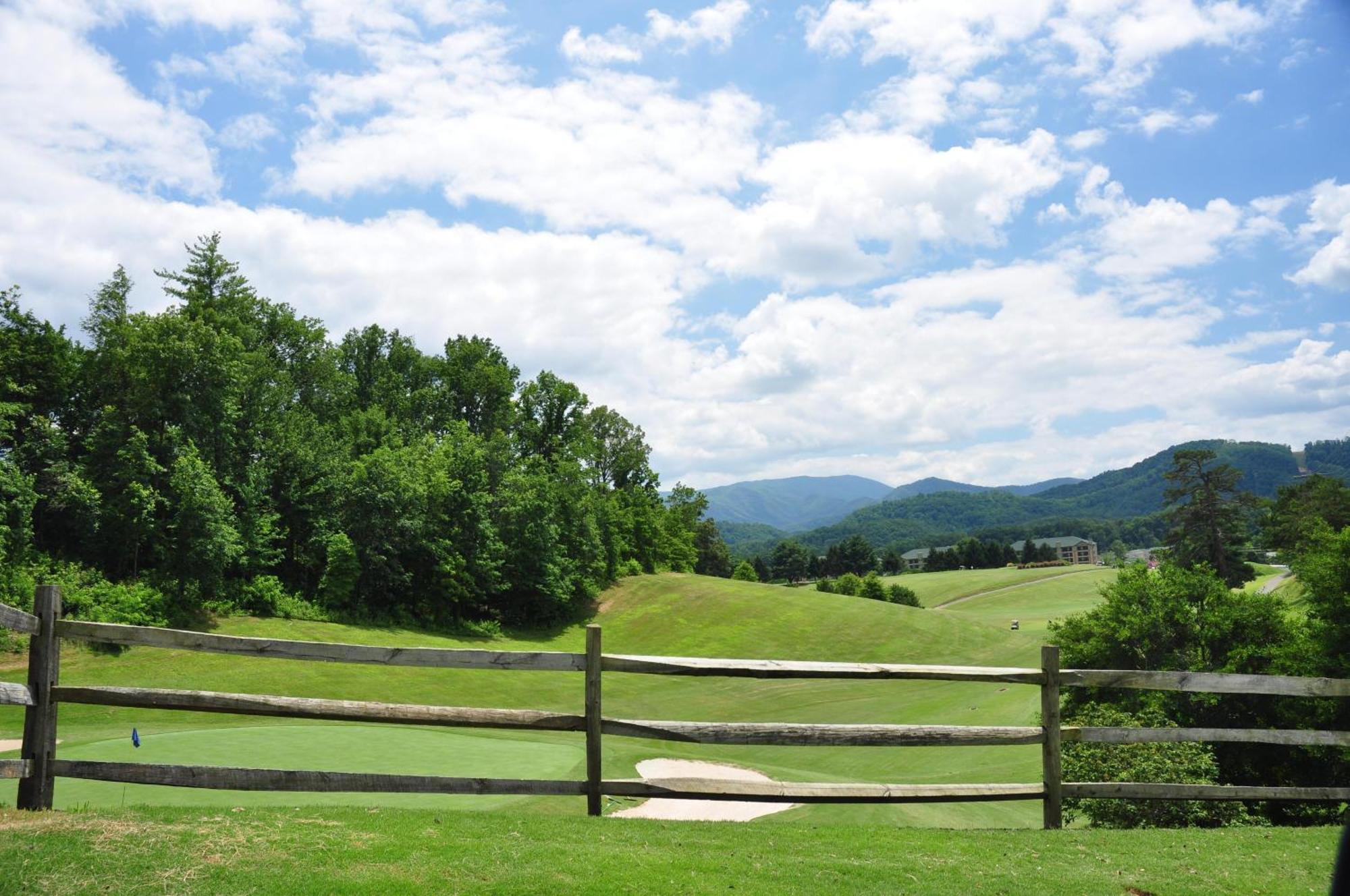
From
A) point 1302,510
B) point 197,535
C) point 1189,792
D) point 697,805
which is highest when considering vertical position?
point 1302,510

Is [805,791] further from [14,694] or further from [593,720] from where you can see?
[14,694]

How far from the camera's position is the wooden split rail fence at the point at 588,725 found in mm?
6574

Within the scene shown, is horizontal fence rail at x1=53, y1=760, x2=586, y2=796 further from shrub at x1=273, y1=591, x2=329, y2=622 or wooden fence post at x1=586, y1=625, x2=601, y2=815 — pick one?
shrub at x1=273, y1=591, x2=329, y2=622

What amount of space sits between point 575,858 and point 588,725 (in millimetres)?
1454

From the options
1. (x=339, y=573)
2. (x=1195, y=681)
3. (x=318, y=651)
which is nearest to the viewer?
(x=318, y=651)

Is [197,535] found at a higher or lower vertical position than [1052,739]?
higher

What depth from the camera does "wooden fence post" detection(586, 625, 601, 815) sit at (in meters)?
7.05

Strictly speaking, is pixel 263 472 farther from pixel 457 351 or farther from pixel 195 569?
pixel 457 351

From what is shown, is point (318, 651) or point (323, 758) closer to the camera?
point (318, 651)

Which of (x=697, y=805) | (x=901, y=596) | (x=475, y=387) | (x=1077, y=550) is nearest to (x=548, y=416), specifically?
(x=475, y=387)

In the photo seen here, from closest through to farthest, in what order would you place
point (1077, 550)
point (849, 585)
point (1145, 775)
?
point (1145, 775) < point (849, 585) < point (1077, 550)

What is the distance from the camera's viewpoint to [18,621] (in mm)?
6344

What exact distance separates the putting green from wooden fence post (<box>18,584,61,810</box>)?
239cm

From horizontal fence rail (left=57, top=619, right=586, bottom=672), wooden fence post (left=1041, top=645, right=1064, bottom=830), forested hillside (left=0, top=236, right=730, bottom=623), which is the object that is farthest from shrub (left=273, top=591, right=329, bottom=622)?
wooden fence post (left=1041, top=645, right=1064, bottom=830)
